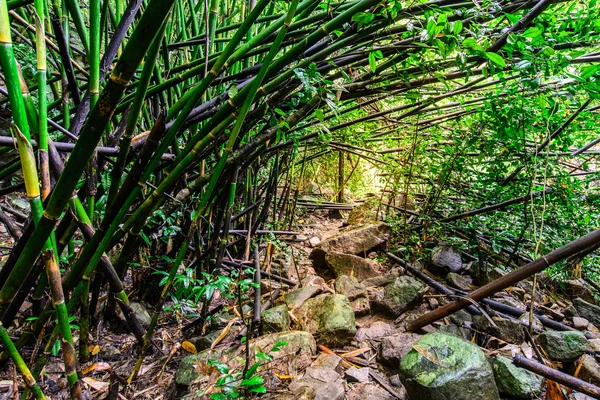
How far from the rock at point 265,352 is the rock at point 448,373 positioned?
0.41m

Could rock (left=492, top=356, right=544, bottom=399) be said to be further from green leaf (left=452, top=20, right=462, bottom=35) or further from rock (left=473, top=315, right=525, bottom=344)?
green leaf (left=452, top=20, right=462, bottom=35)

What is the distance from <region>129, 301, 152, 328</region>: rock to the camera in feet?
4.80

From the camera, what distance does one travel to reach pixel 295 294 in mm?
A: 1797

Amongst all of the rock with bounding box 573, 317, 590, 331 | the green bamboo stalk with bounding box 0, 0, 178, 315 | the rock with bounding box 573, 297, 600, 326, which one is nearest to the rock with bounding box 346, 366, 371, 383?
the green bamboo stalk with bounding box 0, 0, 178, 315

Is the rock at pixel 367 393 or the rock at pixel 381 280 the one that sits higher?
the rock at pixel 367 393

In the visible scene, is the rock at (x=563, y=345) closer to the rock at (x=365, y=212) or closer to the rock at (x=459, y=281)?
the rock at (x=459, y=281)

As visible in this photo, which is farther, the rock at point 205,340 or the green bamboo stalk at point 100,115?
the rock at point 205,340

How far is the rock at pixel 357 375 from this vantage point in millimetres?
1265

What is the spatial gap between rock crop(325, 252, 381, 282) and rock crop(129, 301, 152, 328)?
1.43m

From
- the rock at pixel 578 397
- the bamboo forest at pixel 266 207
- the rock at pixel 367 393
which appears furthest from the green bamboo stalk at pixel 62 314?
the rock at pixel 578 397

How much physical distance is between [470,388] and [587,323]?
136 cm

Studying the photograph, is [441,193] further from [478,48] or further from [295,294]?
[478,48]

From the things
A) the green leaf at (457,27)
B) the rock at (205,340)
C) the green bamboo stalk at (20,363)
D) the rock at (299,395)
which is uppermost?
the green leaf at (457,27)

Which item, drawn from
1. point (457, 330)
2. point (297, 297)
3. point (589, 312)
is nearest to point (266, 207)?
point (297, 297)
